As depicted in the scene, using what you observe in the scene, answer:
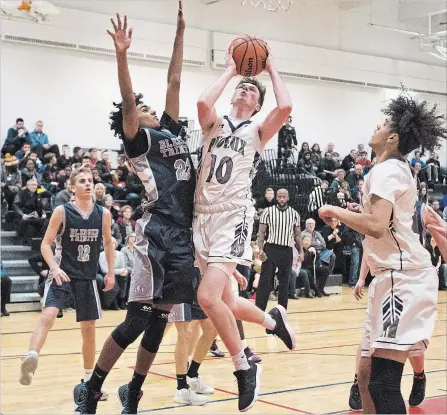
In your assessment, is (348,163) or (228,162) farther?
(348,163)

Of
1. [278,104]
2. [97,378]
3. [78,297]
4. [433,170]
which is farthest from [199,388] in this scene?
[433,170]

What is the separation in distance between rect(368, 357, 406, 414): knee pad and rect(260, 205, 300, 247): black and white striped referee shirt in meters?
6.35

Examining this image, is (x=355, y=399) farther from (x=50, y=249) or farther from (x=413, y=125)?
(x=50, y=249)

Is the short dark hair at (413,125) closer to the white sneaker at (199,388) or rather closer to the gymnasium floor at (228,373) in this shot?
the gymnasium floor at (228,373)

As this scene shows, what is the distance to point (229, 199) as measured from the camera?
4.48 meters

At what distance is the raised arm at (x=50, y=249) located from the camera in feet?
19.1

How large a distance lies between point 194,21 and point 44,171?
20.9 feet

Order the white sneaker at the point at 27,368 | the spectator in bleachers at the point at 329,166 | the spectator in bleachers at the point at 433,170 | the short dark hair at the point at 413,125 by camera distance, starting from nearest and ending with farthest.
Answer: the short dark hair at the point at 413,125 → the white sneaker at the point at 27,368 → the spectator in bleachers at the point at 329,166 → the spectator in bleachers at the point at 433,170

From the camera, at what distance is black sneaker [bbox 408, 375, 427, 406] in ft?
19.1

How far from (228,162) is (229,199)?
8.6 inches

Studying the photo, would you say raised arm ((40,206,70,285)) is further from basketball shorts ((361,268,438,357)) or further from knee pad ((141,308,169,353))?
basketball shorts ((361,268,438,357))

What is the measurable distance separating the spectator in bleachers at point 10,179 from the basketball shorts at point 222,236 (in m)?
9.65

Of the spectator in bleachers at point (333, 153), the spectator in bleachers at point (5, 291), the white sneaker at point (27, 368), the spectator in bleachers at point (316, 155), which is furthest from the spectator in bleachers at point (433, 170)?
the white sneaker at point (27, 368)

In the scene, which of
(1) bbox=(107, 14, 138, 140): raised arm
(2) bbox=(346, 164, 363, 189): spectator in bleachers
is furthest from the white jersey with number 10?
(2) bbox=(346, 164, 363, 189): spectator in bleachers
